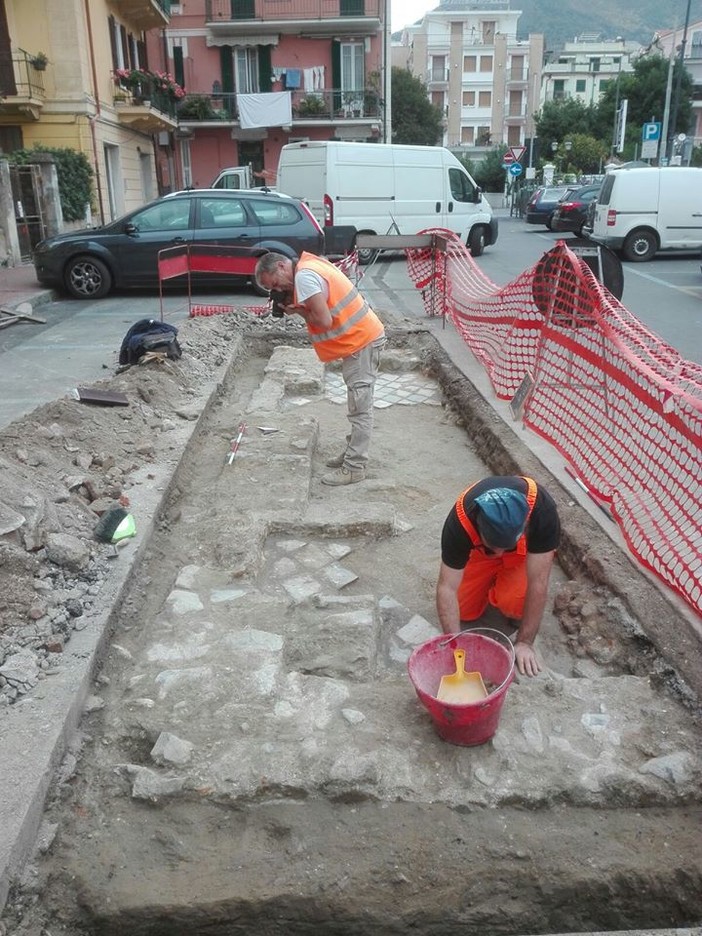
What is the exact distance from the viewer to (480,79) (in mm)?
81625

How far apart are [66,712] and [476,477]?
356cm

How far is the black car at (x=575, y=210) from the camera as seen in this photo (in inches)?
974

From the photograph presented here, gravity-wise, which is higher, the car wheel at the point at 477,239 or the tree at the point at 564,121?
the tree at the point at 564,121

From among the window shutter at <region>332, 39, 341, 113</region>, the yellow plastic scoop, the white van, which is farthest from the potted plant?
the yellow plastic scoop

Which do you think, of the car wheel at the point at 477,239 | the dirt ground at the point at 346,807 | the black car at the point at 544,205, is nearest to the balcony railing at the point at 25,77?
the car wheel at the point at 477,239

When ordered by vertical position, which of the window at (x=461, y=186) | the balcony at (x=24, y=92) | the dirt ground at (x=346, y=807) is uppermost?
the balcony at (x=24, y=92)

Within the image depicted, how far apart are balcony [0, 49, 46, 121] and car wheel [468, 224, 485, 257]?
12.0 m

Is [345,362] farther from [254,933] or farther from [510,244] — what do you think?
[510,244]

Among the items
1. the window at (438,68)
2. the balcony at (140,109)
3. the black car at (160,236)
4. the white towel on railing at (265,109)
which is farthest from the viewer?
the window at (438,68)

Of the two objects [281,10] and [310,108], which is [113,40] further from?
[281,10]

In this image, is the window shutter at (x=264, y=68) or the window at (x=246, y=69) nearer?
the window shutter at (x=264, y=68)

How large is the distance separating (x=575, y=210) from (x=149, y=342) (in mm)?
20288

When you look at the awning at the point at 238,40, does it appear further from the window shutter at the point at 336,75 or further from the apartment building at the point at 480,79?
the apartment building at the point at 480,79

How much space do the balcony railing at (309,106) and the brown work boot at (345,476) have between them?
32.2 metres
